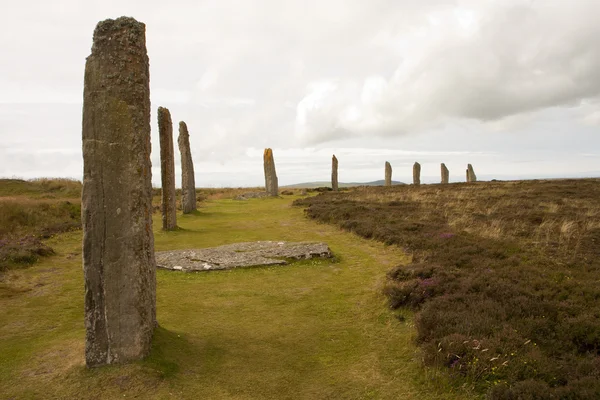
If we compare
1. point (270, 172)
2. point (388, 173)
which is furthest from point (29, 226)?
point (388, 173)

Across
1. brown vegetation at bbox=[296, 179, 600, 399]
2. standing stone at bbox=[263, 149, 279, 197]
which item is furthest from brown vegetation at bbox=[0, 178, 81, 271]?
standing stone at bbox=[263, 149, 279, 197]

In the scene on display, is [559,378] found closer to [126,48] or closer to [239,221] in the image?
[126,48]

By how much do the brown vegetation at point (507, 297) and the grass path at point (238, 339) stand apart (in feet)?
1.80

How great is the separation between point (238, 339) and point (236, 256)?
520 centimetres

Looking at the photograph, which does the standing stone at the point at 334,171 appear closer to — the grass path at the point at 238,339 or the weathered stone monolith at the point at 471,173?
the weathered stone monolith at the point at 471,173

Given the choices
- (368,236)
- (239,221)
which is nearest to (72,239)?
(239,221)

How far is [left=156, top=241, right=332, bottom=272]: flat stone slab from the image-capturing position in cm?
1138

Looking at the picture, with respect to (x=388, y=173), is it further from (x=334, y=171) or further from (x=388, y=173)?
(x=334, y=171)

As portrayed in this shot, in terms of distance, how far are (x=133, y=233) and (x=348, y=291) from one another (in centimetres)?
518

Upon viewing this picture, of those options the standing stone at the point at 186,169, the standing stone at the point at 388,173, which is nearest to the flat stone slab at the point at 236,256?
the standing stone at the point at 186,169

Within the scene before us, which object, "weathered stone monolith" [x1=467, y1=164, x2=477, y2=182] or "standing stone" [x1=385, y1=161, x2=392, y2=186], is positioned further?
"weathered stone monolith" [x1=467, y1=164, x2=477, y2=182]

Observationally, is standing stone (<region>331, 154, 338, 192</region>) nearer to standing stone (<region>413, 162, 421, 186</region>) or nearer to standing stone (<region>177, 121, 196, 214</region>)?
standing stone (<region>413, 162, 421, 186</region>)

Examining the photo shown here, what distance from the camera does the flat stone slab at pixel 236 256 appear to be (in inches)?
448

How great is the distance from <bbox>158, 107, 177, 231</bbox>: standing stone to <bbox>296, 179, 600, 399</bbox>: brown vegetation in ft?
25.4
